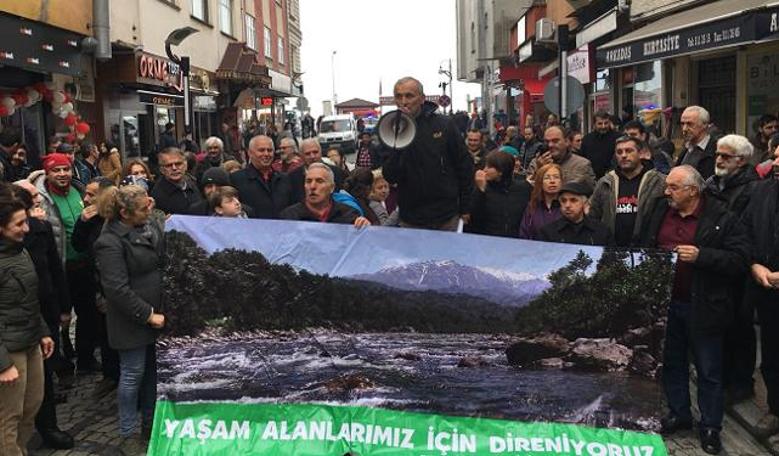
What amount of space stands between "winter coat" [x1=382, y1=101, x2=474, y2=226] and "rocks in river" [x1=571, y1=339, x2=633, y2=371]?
1.71 meters

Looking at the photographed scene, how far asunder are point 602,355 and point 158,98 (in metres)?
17.4

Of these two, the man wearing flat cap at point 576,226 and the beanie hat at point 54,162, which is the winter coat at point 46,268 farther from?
the man wearing flat cap at point 576,226

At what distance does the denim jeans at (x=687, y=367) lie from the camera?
483cm

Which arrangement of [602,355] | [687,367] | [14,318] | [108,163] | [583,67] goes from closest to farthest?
[14,318] → [602,355] → [687,367] → [108,163] → [583,67]

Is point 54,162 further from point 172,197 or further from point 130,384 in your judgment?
point 130,384

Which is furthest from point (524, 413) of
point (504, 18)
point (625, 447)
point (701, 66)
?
point (504, 18)

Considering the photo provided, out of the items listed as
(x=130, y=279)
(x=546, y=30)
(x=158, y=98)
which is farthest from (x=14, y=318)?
(x=546, y=30)

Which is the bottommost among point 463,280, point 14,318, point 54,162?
point 14,318

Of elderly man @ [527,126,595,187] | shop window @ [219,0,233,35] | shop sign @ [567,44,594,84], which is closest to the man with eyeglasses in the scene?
elderly man @ [527,126,595,187]

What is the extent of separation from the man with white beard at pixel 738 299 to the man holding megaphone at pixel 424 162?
5.82 ft

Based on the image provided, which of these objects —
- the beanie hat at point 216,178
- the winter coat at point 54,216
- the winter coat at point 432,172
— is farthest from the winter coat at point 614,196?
the winter coat at point 54,216

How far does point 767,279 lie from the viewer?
4.62 m

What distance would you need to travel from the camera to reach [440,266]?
4.60 meters

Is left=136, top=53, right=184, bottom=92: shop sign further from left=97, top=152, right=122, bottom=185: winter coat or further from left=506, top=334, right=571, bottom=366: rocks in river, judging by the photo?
left=506, top=334, right=571, bottom=366: rocks in river
